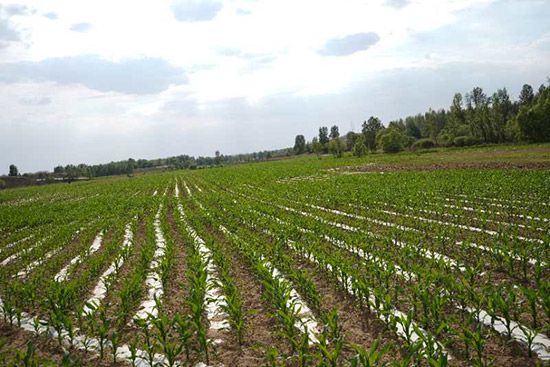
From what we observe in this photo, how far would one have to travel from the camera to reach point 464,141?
198ft

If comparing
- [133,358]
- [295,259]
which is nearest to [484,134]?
[295,259]

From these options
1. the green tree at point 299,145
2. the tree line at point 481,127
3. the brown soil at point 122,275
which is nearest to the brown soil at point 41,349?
the brown soil at point 122,275

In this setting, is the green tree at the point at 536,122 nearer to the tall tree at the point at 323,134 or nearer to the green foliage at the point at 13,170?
the tall tree at the point at 323,134

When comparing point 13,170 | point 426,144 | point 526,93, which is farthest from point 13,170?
point 526,93

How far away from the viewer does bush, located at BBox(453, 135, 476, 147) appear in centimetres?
5997

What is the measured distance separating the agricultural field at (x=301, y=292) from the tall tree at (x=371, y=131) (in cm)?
7539

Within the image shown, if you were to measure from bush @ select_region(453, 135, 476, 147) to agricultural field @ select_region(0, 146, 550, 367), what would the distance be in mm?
52852

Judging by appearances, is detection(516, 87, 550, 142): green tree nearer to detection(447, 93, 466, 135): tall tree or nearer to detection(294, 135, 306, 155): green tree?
detection(447, 93, 466, 135): tall tree

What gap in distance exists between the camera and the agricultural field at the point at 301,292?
13.9 ft

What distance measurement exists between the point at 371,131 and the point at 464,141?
30.9 meters

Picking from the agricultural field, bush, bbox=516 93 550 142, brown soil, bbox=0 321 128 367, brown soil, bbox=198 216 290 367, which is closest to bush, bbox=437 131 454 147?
bush, bbox=516 93 550 142

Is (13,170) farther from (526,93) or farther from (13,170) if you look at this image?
(526,93)

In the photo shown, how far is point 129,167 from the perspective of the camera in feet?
453

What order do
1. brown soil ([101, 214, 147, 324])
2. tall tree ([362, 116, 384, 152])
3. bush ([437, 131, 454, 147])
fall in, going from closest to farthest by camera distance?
1. brown soil ([101, 214, 147, 324])
2. bush ([437, 131, 454, 147])
3. tall tree ([362, 116, 384, 152])
